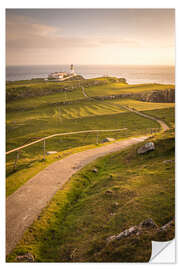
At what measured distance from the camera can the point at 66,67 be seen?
5.59 meters

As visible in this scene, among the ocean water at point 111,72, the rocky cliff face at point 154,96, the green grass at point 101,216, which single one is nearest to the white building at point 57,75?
the ocean water at point 111,72

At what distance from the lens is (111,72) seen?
6070 mm

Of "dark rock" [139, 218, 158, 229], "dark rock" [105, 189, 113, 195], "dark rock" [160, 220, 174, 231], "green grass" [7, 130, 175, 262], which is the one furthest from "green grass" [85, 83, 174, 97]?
"dark rock" [139, 218, 158, 229]

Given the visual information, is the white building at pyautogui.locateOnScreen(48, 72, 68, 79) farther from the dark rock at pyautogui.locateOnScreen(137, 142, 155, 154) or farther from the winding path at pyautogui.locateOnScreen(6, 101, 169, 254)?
the dark rock at pyautogui.locateOnScreen(137, 142, 155, 154)

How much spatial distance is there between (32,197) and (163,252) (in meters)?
2.69

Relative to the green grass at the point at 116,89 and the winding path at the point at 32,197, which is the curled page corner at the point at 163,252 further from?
the green grass at the point at 116,89

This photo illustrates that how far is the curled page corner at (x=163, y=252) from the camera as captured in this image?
350cm

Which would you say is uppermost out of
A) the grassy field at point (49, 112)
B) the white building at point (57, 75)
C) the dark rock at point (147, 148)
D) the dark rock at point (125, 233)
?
the white building at point (57, 75)

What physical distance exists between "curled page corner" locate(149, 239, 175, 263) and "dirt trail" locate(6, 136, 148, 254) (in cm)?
215

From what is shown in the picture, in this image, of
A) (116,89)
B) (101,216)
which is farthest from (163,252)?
(116,89)

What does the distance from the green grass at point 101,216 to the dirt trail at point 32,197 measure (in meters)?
0.15

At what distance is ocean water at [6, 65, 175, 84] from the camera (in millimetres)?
5113
